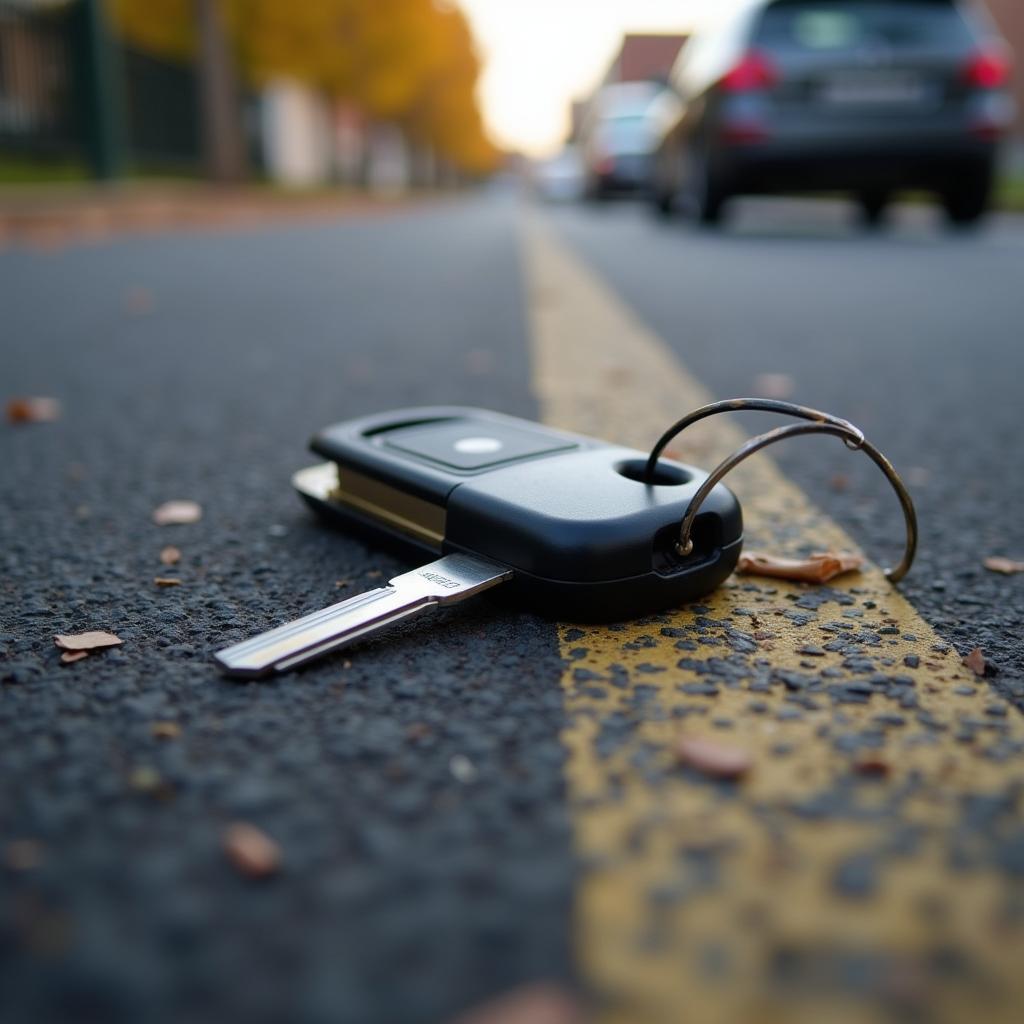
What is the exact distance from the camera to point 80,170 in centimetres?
1280

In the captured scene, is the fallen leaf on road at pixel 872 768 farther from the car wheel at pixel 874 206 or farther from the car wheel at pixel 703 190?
the car wheel at pixel 874 206

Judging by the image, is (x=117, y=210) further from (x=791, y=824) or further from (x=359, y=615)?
(x=791, y=824)

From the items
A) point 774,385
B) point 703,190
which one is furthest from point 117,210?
point 774,385

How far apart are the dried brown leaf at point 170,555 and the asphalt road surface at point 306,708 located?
0.01 meters

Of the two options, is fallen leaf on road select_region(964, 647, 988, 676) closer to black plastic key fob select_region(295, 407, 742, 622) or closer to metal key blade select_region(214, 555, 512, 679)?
black plastic key fob select_region(295, 407, 742, 622)

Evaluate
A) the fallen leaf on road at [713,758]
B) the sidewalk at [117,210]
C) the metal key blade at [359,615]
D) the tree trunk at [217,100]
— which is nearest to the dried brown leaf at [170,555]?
the metal key blade at [359,615]

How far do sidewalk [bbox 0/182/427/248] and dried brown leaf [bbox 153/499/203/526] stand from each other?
661 cm

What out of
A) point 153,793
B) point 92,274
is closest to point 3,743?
point 153,793

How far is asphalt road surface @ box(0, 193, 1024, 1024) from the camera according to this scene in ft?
2.20

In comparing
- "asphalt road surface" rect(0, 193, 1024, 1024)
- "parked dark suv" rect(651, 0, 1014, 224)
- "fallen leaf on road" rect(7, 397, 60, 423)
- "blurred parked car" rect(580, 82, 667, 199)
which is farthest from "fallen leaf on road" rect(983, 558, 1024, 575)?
"blurred parked car" rect(580, 82, 667, 199)

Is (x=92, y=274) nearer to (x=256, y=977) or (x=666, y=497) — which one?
(x=666, y=497)

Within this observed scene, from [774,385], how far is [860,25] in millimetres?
5430

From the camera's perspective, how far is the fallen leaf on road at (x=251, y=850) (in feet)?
2.47

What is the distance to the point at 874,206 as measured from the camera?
10.6 meters
